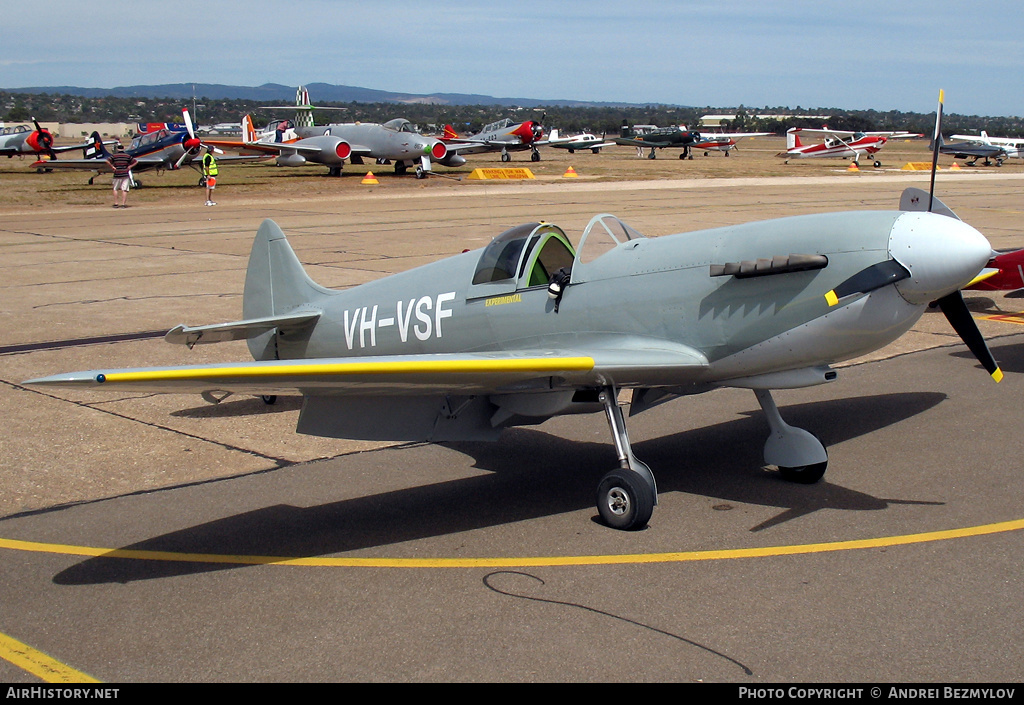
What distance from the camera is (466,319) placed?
22.6 ft

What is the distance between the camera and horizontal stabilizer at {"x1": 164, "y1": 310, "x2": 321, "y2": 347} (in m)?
7.51

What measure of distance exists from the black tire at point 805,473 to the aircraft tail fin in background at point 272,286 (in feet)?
13.4

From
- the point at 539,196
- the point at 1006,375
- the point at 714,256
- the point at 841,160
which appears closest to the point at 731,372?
the point at 714,256

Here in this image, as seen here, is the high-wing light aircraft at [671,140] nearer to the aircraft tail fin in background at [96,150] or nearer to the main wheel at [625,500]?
the aircraft tail fin in background at [96,150]

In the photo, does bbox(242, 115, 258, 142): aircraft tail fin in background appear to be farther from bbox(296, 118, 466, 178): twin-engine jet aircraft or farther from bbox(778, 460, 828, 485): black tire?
bbox(778, 460, 828, 485): black tire

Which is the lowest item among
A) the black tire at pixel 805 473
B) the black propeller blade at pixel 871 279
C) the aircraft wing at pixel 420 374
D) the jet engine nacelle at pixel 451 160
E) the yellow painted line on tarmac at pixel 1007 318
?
the black tire at pixel 805 473

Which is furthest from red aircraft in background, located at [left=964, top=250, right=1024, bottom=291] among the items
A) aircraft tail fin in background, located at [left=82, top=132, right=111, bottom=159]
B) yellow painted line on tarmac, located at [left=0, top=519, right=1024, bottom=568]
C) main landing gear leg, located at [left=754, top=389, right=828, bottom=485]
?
aircraft tail fin in background, located at [left=82, top=132, right=111, bottom=159]

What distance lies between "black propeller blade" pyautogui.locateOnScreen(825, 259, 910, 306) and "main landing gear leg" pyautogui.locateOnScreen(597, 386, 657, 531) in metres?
1.55

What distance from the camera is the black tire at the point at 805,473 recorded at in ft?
21.7

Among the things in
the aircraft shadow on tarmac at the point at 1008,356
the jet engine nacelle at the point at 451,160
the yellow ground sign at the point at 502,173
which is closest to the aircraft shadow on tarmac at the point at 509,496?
the aircraft shadow on tarmac at the point at 1008,356

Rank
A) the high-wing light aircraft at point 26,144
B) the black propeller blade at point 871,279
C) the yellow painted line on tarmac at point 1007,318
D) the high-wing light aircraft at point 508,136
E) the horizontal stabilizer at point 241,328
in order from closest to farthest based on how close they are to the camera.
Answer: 1. the black propeller blade at point 871,279
2. the horizontal stabilizer at point 241,328
3. the yellow painted line on tarmac at point 1007,318
4. the high-wing light aircraft at point 508,136
5. the high-wing light aircraft at point 26,144

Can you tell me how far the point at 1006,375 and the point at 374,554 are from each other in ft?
24.2

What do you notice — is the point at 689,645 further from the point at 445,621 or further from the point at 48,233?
the point at 48,233

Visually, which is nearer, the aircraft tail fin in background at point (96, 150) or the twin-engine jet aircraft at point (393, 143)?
the aircraft tail fin in background at point (96, 150)
